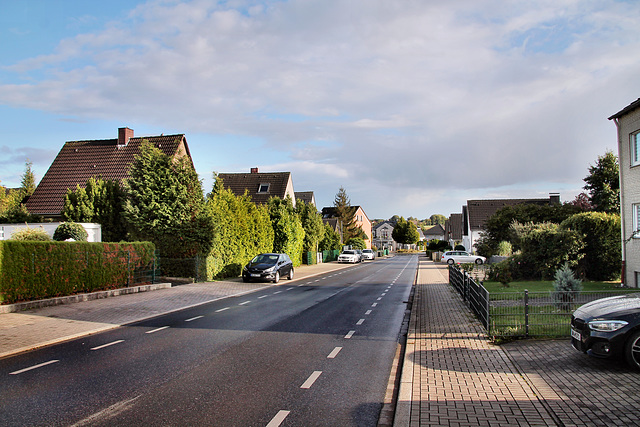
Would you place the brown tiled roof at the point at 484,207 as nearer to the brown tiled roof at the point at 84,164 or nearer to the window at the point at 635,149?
the brown tiled roof at the point at 84,164

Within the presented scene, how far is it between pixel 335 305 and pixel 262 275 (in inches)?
336

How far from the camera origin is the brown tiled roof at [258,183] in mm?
50094

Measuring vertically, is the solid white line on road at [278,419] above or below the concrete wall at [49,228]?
below

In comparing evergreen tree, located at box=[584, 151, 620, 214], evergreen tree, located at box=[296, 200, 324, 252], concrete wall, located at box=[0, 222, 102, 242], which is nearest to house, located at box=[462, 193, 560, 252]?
evergreen tree, located at box=[584, 151, 620, 214]

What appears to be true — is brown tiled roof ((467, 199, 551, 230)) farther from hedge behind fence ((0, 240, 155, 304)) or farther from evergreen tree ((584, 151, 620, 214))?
hedge behind fence ((0, 240, 155, 304))

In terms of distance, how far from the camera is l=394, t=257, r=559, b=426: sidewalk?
4.74 metres

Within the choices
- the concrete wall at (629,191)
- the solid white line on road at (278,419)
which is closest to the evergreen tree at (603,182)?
the concrete wall at (629,191)

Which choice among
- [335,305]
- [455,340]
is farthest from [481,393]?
[335,305]

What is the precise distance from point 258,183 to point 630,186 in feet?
132

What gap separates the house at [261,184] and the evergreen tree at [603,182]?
33.4 m

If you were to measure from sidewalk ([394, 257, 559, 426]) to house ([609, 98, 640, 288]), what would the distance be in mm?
10674

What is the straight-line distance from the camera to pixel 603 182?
155ft

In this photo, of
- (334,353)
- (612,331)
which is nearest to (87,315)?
(334,353)

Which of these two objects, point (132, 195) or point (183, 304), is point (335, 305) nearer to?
point (183, 304)
